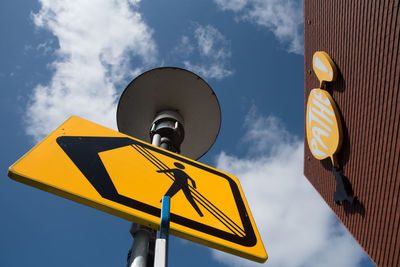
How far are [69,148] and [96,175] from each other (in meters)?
0.30

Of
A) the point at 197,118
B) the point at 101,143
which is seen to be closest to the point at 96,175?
the point at 101,143

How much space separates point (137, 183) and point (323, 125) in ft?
30.5

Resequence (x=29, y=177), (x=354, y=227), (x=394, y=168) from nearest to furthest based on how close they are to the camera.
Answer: (x=29, y=177) < (x=394, y=168) < (x=354, y=227)

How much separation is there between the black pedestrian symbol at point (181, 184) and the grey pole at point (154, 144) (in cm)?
27

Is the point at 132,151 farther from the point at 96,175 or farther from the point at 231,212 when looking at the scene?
the point at 231,212

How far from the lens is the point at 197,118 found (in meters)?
3.76

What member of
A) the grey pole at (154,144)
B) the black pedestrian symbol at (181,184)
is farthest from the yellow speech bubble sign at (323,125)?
the black pedestrian symbol at (181,184)

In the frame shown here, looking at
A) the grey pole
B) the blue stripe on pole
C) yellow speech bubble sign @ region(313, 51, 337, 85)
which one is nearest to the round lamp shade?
the grey pole

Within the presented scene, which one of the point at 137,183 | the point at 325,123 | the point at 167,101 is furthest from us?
the point at 325,123

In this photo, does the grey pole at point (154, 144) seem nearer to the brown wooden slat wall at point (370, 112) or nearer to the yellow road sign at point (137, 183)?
the yellow road sign at point (137, 183)

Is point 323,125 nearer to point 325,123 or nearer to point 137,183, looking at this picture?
point 325,123

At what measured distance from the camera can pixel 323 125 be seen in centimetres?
936

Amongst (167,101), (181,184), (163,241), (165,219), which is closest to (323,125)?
(167,101)

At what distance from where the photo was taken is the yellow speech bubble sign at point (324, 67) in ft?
28.0
